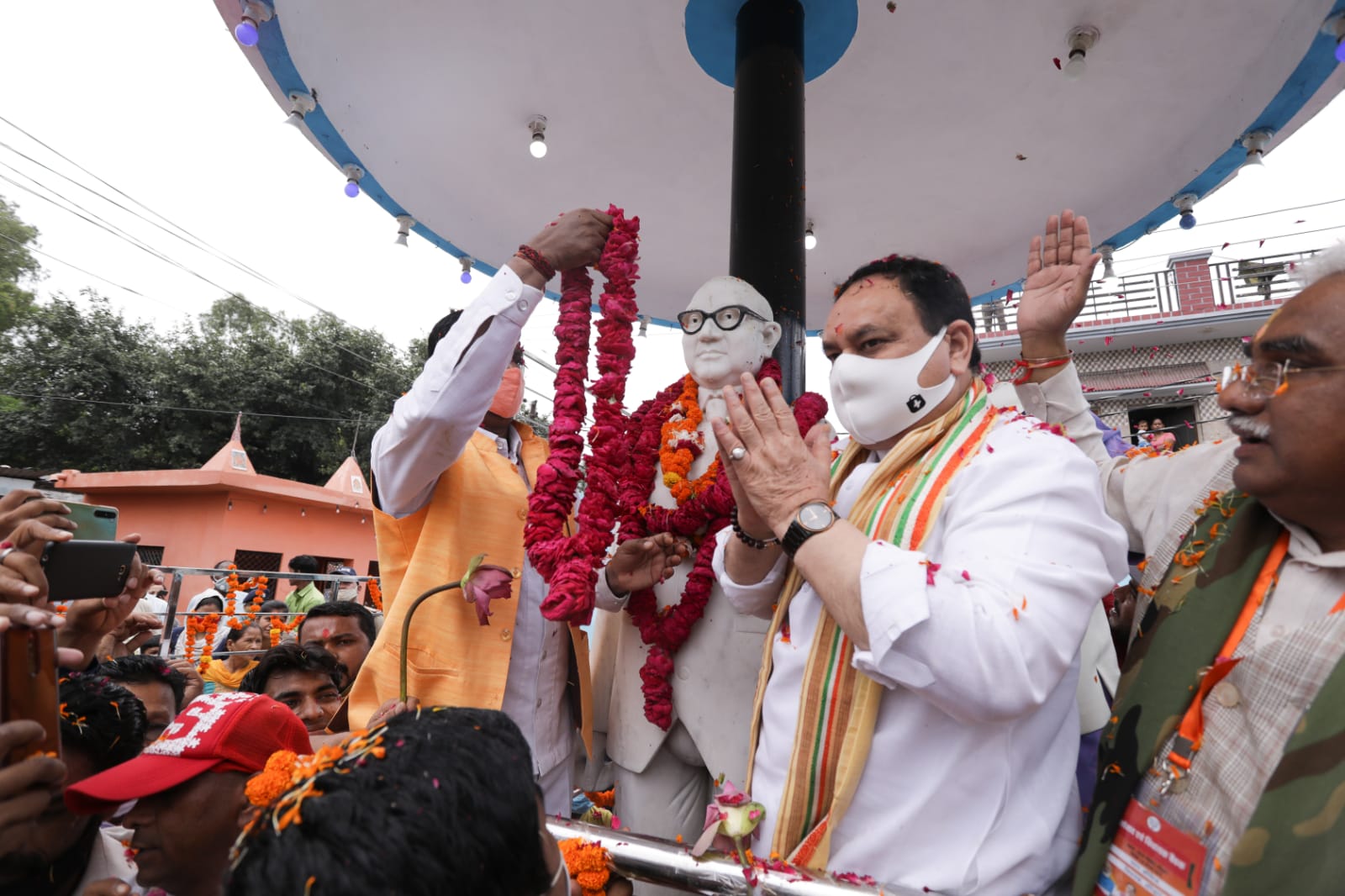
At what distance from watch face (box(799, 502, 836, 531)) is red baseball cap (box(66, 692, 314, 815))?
5.16 ft

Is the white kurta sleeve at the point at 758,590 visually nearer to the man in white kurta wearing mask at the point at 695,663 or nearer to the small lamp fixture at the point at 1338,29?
the man in white kurta wearing mask at the point at 695,663

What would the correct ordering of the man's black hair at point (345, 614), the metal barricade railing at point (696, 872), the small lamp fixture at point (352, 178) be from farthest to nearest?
1. the man's black hair at point (345, 614)
2. the small lamp fixture at point (352, 178)
3. the metal barricade railing at point (696, 872)

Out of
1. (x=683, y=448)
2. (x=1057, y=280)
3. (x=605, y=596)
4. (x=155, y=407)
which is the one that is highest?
(x=155, y=407)

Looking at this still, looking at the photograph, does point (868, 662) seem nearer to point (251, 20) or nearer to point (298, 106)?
point (251, 20)

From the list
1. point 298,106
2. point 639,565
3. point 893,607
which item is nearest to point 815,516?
point 893,607

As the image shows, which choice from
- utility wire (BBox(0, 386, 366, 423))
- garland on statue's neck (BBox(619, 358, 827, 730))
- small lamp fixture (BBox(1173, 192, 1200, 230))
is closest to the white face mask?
garland on statue's neck (BBox(619, 358, 827, 730))

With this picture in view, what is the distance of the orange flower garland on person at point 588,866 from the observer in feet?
4.28

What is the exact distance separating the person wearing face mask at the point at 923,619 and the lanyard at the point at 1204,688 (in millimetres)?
178

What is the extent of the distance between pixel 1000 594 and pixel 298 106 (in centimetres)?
384

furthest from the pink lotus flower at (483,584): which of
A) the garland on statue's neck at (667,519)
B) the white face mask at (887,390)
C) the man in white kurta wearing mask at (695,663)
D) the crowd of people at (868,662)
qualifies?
the white face mask at (887,390)

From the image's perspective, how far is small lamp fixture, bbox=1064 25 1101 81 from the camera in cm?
331

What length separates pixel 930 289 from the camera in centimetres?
170

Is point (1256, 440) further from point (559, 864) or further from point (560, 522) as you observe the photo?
point (560, 522)

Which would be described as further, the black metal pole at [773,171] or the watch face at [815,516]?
the black metal pole at [773,171]
